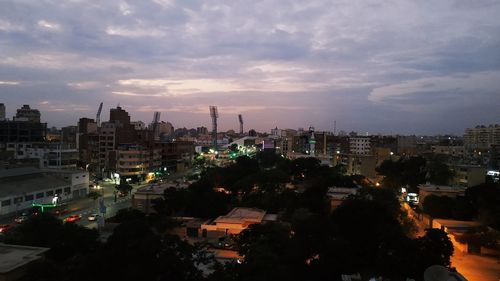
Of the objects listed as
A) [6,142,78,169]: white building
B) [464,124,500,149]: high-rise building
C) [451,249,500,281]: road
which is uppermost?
[464,124,500,149]: high-rise building

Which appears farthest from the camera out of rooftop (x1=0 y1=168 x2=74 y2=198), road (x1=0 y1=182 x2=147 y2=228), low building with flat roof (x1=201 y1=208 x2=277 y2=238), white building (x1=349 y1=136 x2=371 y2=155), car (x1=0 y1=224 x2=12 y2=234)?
white building (x1=349 y1=136 x2=371 y2=155)

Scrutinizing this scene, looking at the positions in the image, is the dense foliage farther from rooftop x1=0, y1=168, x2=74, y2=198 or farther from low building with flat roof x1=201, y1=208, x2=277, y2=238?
rooftop x1=0, y1=168, x2=74, y2=198

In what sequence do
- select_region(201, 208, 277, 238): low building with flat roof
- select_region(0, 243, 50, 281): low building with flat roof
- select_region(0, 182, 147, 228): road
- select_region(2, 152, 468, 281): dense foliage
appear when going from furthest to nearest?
select_region(0, 182, 147, 228): road → select_region(201, 208, 277, 238): low building with flat roof → select_region(2, 152, 468, 281): dense foliage → select_region(0, 243, 50, 281): low building with flat roof

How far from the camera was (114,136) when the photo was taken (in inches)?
1254

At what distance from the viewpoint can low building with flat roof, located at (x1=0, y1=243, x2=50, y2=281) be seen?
6520 millimetres

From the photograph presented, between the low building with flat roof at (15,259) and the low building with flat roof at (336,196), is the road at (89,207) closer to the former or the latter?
the low building with flat roof at (15,259)

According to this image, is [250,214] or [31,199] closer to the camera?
[250,214]

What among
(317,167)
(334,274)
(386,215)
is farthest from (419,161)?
(334,274)

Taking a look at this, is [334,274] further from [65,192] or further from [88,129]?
[88,129]

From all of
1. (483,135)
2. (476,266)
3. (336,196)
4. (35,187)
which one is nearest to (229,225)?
(336,196)

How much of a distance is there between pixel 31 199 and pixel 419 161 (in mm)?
20279

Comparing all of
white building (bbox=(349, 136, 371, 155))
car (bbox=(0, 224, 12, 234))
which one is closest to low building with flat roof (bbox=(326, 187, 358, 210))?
car (bbox=(0, 224, 12, 234))

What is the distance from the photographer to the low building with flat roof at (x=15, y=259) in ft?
21.4

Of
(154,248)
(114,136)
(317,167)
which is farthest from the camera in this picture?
(114,136)
